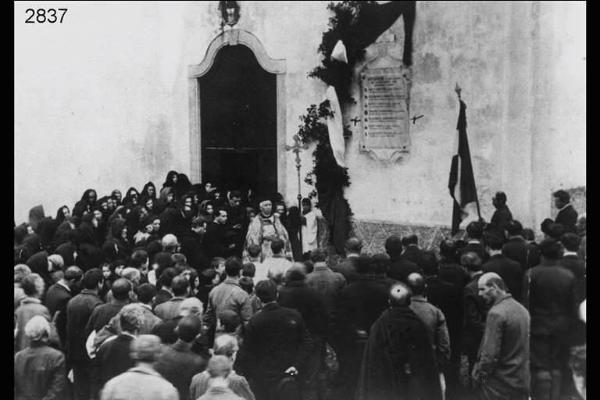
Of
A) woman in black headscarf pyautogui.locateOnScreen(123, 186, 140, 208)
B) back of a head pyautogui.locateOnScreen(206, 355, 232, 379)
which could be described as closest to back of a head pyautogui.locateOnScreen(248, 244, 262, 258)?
back of a head pyautogui.locateOnScreen(206, 355, 232, 379)

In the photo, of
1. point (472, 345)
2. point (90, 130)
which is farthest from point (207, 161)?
point (472, 345)

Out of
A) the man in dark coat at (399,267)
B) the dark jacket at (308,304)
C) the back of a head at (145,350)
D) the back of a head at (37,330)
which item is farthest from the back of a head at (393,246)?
the back of a head at (37,330)

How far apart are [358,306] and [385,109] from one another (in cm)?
622

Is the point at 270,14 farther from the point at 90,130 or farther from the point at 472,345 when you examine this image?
the point at 472,345

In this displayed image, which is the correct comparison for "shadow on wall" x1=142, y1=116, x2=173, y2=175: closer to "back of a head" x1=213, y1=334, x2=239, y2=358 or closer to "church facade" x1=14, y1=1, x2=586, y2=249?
"church facade" x1=14, y1=1, x2=586, y2=249

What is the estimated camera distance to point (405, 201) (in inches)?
494

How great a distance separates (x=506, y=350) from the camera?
20.6 ft

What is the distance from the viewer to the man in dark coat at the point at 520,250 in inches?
315

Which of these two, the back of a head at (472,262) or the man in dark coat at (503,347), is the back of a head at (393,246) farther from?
the man in dark coat at (503,347)

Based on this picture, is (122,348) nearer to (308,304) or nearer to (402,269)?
(308,304)

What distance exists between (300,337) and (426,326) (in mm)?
1080

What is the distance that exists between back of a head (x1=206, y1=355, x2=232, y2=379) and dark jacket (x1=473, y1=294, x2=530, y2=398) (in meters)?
2.20

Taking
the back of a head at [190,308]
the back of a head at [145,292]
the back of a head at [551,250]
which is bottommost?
the back of a head at [190,308]

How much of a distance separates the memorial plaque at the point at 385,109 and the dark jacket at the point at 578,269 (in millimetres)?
5634
